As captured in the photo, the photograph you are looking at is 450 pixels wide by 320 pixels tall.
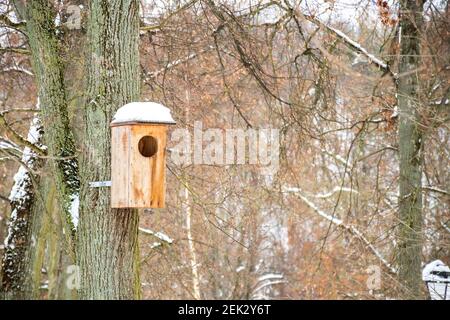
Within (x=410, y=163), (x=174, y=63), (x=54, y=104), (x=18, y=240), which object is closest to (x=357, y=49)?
(x=410, y=163)

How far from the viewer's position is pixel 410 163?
9875 mm

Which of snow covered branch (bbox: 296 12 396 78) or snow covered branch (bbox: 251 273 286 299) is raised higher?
snow covered branch (bbox: 296 12 396 78)

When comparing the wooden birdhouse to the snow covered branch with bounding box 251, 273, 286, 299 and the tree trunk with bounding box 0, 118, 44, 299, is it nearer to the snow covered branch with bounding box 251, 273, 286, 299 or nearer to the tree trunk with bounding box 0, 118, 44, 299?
the tree trunk with bounding box 0, 118, 44, 299

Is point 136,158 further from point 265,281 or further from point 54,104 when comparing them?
point 265,281

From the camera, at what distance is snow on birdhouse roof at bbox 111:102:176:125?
225 inches

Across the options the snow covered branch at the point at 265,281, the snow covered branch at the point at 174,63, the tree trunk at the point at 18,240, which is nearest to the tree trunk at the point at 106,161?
the snow covered branch at the point at 174,63

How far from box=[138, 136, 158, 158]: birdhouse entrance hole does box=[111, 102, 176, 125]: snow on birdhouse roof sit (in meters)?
0.18

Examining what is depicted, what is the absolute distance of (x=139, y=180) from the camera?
575 centimetres

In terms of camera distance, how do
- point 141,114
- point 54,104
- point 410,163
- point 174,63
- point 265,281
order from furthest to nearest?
point 265,281 < point 410,163 < point 174,63 < point 54,104 < point 141,114

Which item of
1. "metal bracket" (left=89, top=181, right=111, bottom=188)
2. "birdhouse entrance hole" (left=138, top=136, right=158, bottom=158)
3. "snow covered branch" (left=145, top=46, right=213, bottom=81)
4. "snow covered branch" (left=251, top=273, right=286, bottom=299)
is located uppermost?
"snow covered branch" (left=145, top=46, right=213, bottom=81)

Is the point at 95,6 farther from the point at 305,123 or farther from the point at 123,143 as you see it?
the point at 305,123

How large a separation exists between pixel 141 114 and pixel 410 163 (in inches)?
197

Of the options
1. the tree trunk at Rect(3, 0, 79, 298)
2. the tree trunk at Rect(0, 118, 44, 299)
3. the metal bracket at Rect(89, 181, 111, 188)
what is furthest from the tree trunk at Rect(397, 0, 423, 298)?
the tree trunk at Rect(0, 118, 44, 299)
